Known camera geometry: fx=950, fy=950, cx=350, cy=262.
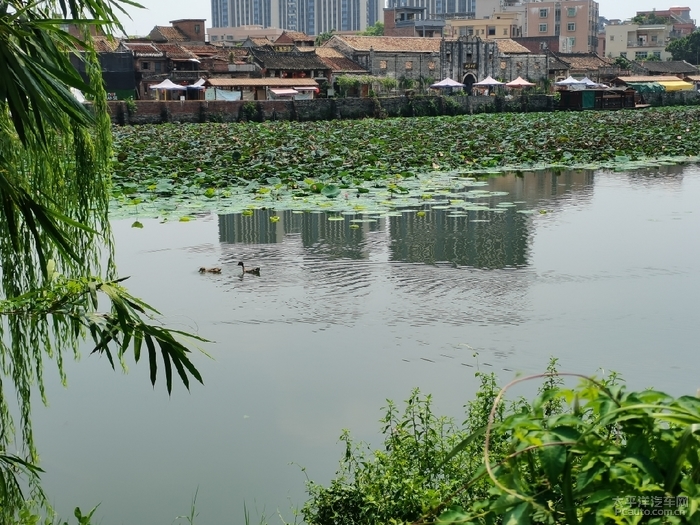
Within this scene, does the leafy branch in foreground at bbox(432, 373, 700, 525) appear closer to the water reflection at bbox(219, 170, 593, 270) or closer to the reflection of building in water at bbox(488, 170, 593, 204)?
the water reflection at bbox(219, 170, 593, 270)

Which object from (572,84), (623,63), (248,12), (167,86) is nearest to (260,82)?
(167,86)

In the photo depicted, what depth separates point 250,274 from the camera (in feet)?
26.0

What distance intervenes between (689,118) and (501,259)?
21443 millimetres

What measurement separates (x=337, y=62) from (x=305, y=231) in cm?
3338

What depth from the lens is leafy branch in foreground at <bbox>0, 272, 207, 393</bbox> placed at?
2.06 meters

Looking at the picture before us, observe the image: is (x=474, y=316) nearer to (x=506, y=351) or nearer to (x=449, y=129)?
(x=506, y=351)

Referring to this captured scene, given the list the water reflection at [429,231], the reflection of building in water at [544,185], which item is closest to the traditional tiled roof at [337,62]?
the reflection of building in water at [544,185]

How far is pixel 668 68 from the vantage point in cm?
5397

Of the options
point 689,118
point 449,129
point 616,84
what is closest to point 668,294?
point 449,129

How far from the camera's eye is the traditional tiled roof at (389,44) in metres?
43.4

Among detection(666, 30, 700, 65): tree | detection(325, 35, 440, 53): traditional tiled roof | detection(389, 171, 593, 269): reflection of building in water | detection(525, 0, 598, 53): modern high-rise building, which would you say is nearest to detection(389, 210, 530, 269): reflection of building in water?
detection(389, 171, 593, 269): reflection of building in water

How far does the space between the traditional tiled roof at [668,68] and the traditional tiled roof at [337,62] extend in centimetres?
1926

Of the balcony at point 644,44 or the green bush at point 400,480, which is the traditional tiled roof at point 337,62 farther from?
the balcony at point 644,44

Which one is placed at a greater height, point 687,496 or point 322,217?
point 687,496
